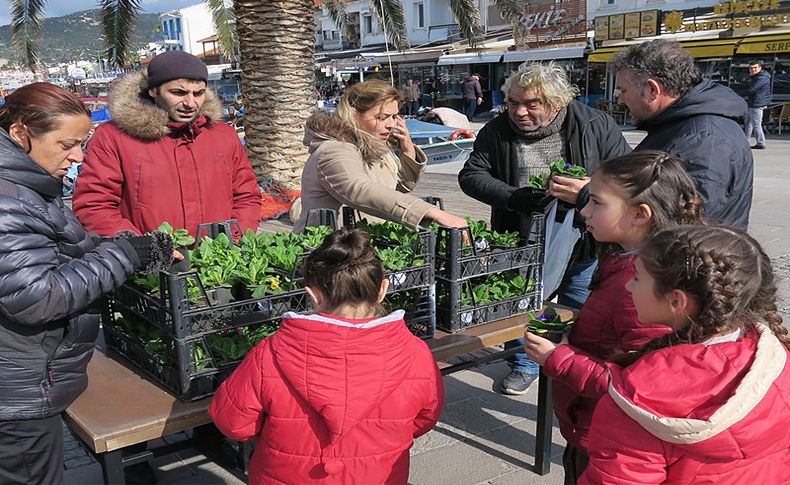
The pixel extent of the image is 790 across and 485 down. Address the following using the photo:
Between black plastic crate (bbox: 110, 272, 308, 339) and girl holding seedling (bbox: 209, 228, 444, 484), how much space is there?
21 cm

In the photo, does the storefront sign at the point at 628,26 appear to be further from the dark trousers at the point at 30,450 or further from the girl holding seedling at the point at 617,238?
the dark trousers at the point at 30,450

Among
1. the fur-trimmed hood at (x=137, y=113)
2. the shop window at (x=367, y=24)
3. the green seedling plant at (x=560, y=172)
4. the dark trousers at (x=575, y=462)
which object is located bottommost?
the dark trousers at (x=575, y=462)

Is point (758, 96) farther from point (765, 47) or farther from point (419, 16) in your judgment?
point (419, 16)

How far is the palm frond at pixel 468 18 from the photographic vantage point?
10.0 m

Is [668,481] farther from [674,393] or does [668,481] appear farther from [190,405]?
[190,405]

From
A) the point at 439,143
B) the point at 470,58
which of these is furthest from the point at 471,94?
the point at 439,143

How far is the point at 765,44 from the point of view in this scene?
1623cm

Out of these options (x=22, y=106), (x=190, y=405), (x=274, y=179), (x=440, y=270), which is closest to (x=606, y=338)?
(x=440, y=270)

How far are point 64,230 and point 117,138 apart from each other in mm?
1111

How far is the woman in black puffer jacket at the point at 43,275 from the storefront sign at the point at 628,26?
831 inches

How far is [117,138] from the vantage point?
2949 mm

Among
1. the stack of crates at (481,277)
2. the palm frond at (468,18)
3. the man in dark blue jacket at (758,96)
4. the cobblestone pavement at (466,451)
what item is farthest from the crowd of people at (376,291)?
the man in dark blue jacket at (758,96)

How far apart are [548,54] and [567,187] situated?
21.1m

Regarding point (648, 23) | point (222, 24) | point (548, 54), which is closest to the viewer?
point (222, 24)
